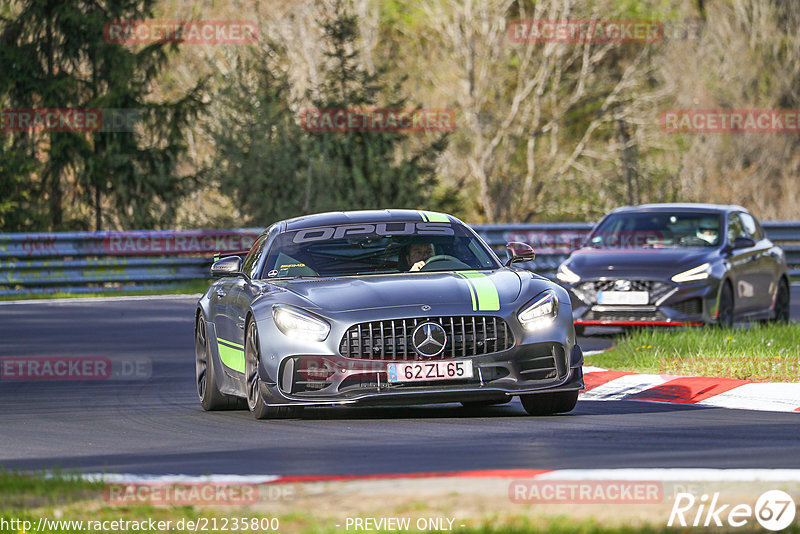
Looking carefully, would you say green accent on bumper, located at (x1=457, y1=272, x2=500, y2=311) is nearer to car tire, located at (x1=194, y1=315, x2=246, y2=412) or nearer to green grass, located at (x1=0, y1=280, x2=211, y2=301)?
car tire, located at (x1=194, y1=315, x2=246, y2=412)

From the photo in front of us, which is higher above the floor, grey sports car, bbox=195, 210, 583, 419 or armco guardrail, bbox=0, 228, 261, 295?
grey sports car, bbox=195, 210, 583, 419

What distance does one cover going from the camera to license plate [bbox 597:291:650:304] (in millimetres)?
16844

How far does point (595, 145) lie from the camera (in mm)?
47969

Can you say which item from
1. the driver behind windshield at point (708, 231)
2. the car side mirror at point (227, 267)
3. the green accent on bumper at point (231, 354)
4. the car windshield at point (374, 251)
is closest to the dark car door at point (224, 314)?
the green accent on bumper at point (231, 354)

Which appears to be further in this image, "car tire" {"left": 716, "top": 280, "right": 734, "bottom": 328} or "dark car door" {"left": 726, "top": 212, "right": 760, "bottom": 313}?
"dark car door" {"left": 726, "top": 212, "right": 760, "bottom": 313}

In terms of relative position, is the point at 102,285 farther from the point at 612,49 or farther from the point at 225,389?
the point at 612,49

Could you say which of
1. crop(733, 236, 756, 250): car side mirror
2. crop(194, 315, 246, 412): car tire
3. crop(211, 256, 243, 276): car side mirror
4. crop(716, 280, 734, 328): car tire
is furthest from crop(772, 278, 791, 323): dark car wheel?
crop(211, 256, 243, 276): car side mirror

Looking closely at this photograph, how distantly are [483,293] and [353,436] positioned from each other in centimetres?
145

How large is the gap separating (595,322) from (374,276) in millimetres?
6891

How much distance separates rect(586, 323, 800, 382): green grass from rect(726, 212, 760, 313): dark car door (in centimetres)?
221

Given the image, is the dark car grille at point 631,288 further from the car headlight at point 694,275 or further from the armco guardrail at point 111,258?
the armco guardrail at point 111,258

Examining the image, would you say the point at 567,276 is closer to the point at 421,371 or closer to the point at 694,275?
the point at 694,275

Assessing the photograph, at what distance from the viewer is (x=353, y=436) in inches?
366

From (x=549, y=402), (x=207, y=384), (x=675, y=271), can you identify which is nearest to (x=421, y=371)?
(x=549, y=402)
